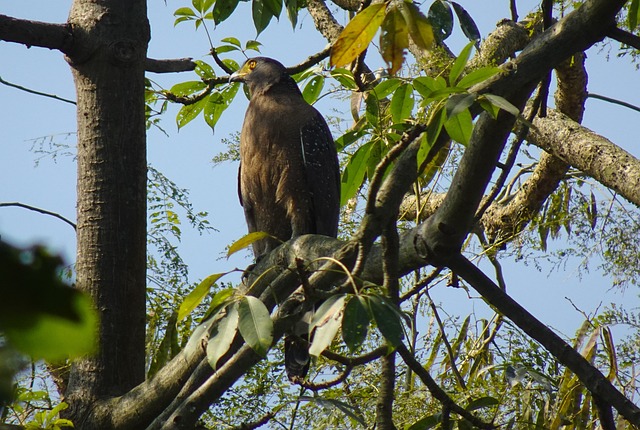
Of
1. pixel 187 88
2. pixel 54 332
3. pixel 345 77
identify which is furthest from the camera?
pixel 187 88

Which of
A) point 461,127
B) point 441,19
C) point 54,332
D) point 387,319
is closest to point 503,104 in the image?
point 461,127

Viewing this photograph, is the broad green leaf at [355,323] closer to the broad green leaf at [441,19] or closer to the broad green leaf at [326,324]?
the broad green leaf at [326,324]

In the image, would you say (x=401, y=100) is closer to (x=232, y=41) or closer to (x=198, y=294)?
(x=198, y=294)

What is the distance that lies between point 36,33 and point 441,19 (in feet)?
4.74

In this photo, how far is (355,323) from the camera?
4.22 ft

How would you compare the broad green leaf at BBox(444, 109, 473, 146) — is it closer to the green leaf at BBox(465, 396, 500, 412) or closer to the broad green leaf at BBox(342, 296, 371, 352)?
the broad green leaf at BBox(342, 296, 371, 352)

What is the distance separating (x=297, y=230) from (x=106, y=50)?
1.40m

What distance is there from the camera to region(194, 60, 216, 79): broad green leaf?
293cm

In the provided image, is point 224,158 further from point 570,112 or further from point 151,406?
point 151,406

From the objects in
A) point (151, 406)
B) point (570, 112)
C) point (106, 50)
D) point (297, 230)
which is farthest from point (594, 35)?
point (570, 112)

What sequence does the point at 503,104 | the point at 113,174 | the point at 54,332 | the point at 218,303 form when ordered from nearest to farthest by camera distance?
the point at 54,332
the point at 503,104
the point at 218,303
the point at 113,174

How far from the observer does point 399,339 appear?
1259 mm

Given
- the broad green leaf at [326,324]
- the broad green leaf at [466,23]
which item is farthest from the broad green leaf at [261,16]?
the broad green leaf at [326,324]

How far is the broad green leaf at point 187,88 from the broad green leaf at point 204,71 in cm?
10
